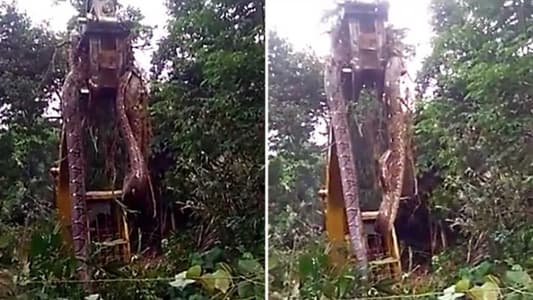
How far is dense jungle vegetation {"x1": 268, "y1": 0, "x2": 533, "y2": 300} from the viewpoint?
261cm

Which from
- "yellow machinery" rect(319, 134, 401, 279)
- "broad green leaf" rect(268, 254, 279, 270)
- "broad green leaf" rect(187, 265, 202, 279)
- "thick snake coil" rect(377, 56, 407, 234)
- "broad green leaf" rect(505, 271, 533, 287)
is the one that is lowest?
Answer: "broad green leaf" rect(505, 271, 533, 287)

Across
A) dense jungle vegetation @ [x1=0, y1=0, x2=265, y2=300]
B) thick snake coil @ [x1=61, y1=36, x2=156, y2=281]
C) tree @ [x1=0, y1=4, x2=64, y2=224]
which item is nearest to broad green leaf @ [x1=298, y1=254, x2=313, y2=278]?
dense jungle vegetation @ [x1=0, y1=0, x2=265, y2=300]

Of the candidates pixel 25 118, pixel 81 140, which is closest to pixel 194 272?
pixel 81 140

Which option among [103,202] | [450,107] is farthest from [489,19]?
[103,202]

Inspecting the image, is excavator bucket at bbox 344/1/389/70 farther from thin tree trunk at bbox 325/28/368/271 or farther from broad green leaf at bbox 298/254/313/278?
broad green leaf at bbox 298/254/313/278

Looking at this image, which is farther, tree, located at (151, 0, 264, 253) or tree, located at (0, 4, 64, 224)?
tree, located at (151, 0, 264, 253)

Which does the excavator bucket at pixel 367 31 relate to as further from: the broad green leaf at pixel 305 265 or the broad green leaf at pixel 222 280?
the broad green leaf at pixel 222 280

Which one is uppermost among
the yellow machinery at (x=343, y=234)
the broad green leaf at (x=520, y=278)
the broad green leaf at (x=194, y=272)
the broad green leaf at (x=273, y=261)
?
the yellow machinery at (x=343, y=234)

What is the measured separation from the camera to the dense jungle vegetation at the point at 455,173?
2.61 meters

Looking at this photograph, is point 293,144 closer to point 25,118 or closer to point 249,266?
point 249,266

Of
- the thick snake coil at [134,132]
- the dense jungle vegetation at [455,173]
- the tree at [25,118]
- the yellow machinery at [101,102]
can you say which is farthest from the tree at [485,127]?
the tree at [25,118]

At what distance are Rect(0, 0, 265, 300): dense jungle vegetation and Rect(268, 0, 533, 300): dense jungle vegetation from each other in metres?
0.13

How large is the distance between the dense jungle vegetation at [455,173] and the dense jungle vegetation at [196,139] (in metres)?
0.13

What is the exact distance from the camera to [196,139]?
2.71 m
